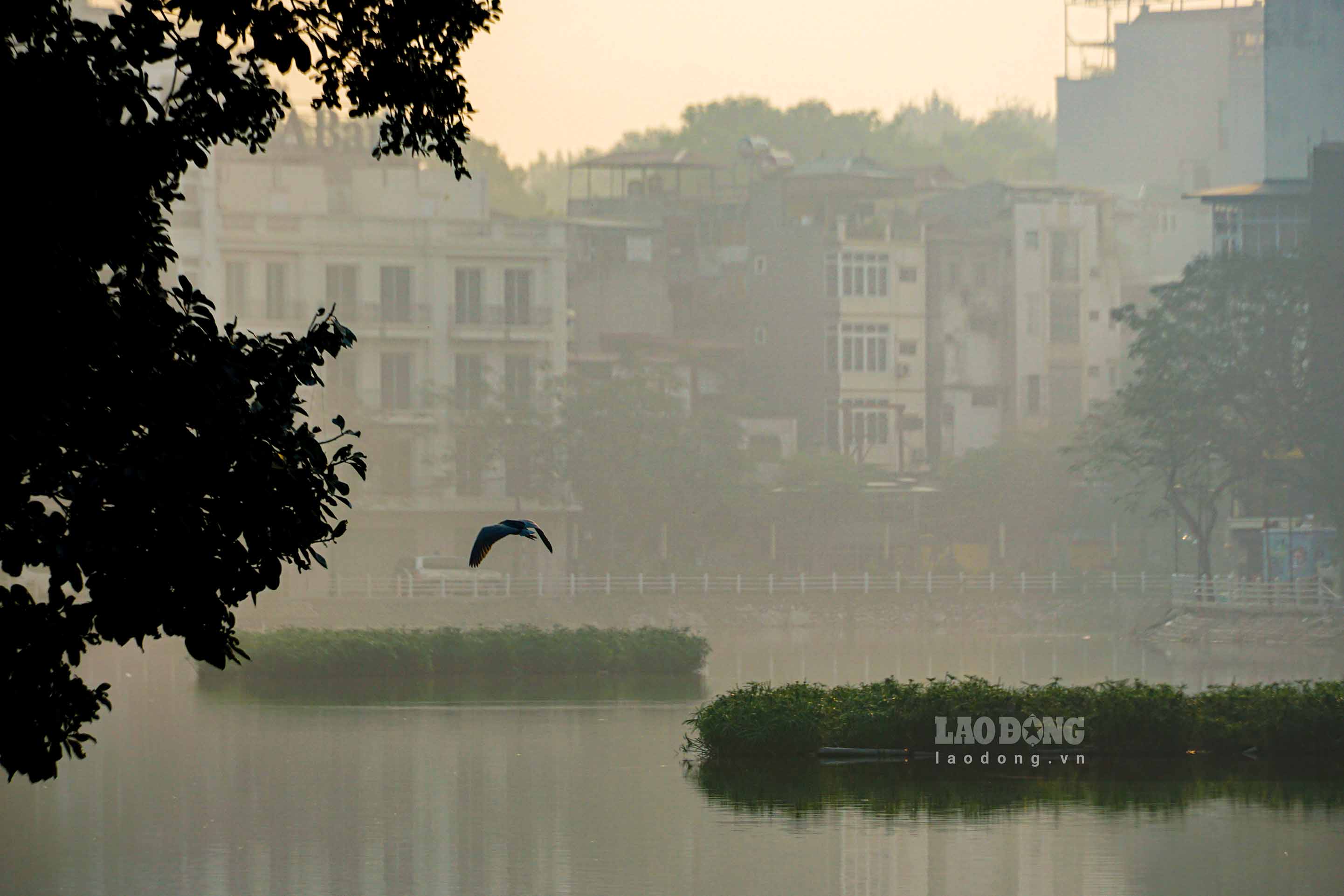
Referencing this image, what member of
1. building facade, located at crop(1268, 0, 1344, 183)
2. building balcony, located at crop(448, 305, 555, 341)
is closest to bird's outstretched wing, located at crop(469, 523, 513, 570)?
building balcony, located at crop(448, 305, 555, 341)

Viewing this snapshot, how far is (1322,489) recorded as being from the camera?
5038cm

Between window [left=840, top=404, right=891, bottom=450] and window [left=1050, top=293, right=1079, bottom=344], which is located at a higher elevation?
window [left=1050, top=293, right=1079, bottom=344]

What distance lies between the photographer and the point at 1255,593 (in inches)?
1964

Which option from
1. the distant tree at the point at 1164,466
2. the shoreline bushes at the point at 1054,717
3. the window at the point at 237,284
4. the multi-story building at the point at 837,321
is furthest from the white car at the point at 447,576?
the shoreline bushes at the point at 1054,717

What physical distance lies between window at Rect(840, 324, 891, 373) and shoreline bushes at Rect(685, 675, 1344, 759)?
4969 centimetres

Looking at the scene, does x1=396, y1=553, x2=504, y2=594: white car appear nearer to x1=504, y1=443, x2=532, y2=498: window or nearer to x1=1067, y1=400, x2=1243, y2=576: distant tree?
x1=504, y1=443, x2=532, y2=498: window

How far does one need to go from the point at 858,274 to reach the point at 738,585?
777 inches

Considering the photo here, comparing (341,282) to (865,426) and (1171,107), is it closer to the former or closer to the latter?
(865,426)

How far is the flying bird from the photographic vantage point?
11.7 meters

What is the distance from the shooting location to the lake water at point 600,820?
16203 mm

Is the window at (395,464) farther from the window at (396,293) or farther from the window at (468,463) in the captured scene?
the window at (396,293)

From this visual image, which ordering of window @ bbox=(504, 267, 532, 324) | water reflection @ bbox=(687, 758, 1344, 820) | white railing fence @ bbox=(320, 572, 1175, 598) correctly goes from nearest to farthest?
water reflection @ bbox=(687, 758, 1344, 820) < white railing fence @ bbox=(320, 572, 1175, 598) < window @ bbox=(504, 267, 532, 324)

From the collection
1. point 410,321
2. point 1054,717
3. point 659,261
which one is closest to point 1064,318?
point 659,261

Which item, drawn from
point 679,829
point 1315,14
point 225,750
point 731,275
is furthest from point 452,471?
point 679,829
